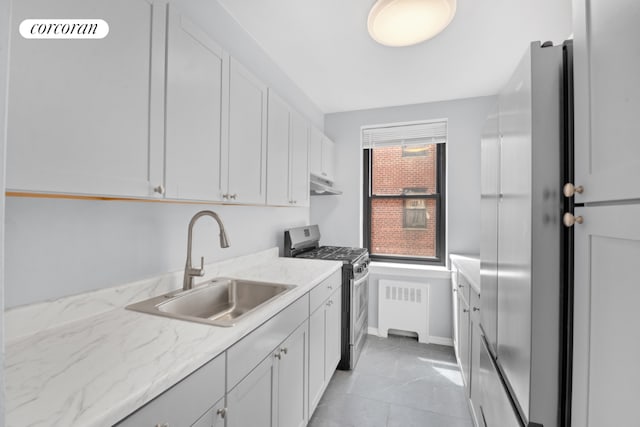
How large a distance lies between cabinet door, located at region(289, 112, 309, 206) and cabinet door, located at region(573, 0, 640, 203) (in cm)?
175

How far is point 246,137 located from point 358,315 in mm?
2010

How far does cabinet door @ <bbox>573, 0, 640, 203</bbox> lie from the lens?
1.79 ft

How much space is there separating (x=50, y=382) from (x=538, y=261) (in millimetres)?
1329

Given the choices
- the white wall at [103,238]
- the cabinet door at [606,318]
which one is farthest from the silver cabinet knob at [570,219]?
the white wall at [103,238]

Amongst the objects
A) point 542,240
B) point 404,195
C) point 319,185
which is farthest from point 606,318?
point 404,195

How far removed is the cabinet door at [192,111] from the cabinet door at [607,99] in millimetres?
1342

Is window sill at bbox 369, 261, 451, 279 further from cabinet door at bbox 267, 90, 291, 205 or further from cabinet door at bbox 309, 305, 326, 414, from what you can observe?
cabinet door at bbox 267, 90, 291, 205

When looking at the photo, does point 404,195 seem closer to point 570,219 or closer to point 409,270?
point 409,270

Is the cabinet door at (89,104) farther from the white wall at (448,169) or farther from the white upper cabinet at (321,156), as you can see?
the white wall at (448,169)

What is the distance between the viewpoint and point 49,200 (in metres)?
1.01

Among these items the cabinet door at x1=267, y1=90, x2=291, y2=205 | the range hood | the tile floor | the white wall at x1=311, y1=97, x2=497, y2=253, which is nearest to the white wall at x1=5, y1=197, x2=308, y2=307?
the cabinet door at x1=267, y1=90, x2=291, y2=205

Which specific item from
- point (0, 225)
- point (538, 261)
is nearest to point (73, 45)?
point (0, 225)

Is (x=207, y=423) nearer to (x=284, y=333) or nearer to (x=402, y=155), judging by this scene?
(x=284, y=333)

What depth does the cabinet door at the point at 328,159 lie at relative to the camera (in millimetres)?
3065
